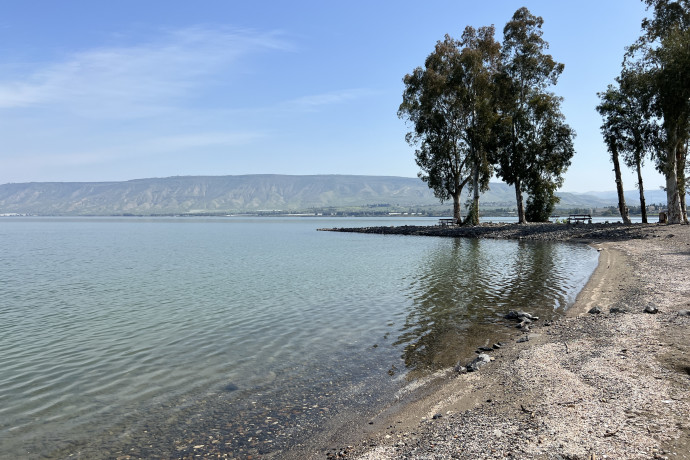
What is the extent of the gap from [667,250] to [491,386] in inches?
1226

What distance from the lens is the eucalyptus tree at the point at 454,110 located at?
5919 centimetres

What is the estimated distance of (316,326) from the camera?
15664mm

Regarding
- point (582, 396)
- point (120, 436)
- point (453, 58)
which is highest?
point (453, 58)

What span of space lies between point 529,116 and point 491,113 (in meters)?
4.73

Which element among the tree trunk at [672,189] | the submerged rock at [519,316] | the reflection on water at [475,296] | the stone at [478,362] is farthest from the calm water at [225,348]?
the tree trunk at [672,189]

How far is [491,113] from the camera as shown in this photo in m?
58.6

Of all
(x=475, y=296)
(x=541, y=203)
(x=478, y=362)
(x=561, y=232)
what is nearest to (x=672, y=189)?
(x=561, y=232)

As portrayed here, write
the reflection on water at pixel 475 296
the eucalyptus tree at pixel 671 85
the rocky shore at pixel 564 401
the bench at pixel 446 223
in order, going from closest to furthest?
the rocky shore at pixel 564 401 → the reflection on water at pixel 475 296 → the eucalyptus tree at pixel 671 85 → the bench at pixel 446 223

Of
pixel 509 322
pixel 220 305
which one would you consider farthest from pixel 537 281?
pixel 220 305

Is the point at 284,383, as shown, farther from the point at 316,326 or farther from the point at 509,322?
the point at 509,322

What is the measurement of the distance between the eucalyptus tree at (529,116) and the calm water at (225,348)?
3353 cm

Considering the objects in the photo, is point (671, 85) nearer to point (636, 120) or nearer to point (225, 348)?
point (636, 120)

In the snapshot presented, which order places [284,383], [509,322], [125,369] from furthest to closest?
[509,322], [125,369], [284,383]

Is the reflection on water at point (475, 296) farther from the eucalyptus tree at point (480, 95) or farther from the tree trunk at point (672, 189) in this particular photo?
the eucalyptus tree at point (480, 95)
